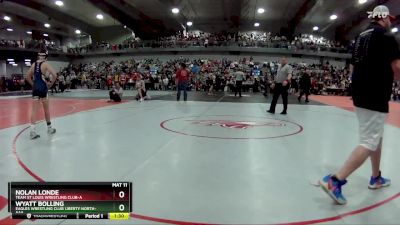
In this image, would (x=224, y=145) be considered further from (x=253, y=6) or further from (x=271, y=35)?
(x=271, y=35)

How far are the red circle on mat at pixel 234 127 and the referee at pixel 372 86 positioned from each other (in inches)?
111

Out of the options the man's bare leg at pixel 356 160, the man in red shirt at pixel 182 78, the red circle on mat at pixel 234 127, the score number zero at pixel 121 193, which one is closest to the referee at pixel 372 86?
the man's bare leg at pixel 356 160

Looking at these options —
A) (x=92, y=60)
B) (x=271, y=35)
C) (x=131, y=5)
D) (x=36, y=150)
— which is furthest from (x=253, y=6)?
(x=36, y=150)

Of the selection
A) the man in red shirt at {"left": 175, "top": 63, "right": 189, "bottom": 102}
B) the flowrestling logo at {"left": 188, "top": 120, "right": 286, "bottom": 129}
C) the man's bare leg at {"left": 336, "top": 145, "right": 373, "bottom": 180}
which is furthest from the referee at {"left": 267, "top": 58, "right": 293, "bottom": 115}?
the man's bare leg at {"left": 336, "top": 145, "right": 373, "bottom": 180}

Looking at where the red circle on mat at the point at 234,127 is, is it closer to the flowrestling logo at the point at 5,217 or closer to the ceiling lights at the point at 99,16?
the flowrestling logo at the point at 5,217

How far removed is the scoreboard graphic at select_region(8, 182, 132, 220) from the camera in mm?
2150

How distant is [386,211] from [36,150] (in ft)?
13.9

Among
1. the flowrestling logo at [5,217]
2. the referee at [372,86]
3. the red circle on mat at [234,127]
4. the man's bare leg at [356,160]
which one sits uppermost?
the referee at [372,86]

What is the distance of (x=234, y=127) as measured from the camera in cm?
682

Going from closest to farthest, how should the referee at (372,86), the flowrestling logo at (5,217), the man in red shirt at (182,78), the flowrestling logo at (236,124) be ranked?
the flowrestling logo at (5,217) → the referee at (372,86) → the flowrestling logo at (236,124) → the man in red shirt at (182,78)

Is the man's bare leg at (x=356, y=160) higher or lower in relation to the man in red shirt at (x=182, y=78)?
lower

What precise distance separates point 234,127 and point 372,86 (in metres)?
4.09

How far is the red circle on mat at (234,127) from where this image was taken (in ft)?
19.3

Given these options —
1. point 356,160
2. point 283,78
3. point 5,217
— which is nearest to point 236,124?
point 283,78
